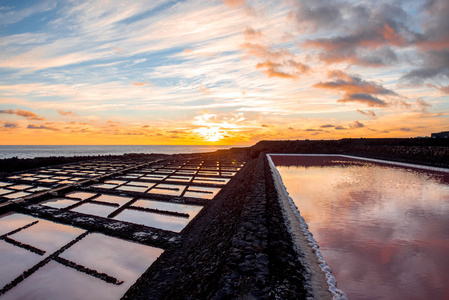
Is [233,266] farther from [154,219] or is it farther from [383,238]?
[154,219]

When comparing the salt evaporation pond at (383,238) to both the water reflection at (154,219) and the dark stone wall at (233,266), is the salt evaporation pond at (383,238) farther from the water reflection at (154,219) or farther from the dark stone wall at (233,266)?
the water reflection at (154,219)

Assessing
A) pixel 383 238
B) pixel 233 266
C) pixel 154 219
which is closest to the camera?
pixel 233 266

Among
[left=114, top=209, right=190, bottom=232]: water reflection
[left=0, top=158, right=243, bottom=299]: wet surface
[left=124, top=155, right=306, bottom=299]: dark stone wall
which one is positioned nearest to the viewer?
[left=124, top=155, right=306, bottom=299]: dark stone wall

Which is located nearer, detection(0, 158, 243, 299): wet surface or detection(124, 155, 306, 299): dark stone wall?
detection(124, 155, 306, 299): dark stone wall

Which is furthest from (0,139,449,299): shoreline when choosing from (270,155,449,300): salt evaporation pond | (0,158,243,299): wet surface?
(270,155,449,300): salt evaporation pond

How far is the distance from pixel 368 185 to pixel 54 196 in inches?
509

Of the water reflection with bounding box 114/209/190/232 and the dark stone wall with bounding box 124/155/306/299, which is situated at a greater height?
the dark stone wall with bounding box 124/155/306/299

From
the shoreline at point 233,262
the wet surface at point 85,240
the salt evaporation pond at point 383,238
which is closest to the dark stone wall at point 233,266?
the shoreline at point 233,262

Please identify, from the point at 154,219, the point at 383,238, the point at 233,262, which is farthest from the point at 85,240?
the point at 383,238

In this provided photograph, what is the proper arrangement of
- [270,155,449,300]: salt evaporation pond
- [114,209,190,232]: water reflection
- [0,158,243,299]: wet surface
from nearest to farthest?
[270,155,449,300]: salt evaporation pond
[0,158,243,299]: wet surface
[114,209,190,232]: water reflection

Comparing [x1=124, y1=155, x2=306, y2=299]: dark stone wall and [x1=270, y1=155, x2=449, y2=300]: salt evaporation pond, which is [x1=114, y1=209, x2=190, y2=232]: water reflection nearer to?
[x1=124, y1=155, x2=306, y2=299]: dark stone wall

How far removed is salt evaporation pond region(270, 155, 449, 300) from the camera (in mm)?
2967

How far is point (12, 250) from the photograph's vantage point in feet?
15.3

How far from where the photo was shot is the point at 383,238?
4.34m
